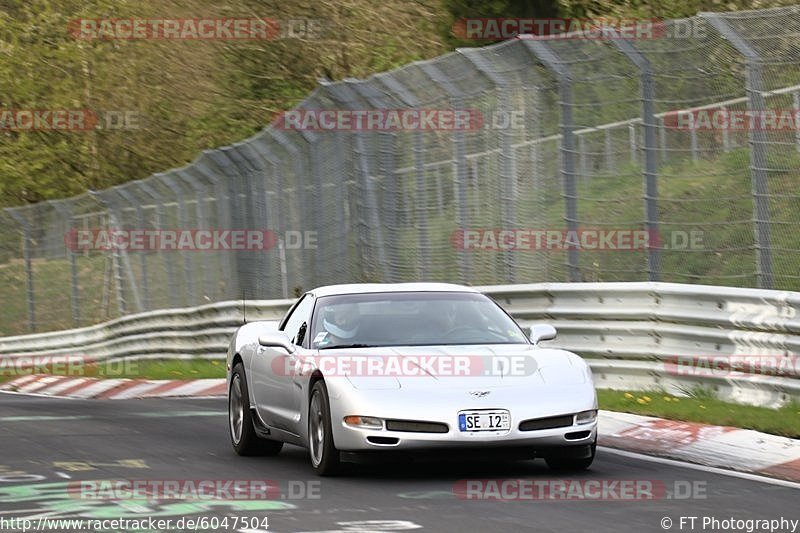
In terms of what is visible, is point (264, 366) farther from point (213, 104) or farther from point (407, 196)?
point (213, 104)

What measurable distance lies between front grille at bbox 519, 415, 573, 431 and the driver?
1.69m

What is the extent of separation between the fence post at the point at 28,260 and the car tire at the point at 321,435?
79.3 ft

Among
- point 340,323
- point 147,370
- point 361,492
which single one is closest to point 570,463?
point 361,492

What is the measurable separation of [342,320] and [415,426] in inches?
65.4

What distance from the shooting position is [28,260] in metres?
34.8

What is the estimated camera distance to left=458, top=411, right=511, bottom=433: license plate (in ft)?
33.2

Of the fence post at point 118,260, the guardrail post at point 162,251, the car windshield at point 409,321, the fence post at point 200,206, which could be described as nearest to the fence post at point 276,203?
the fence post at point 200,206

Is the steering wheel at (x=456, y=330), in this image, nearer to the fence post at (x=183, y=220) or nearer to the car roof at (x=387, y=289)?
the car roof at (x=387, y=289)

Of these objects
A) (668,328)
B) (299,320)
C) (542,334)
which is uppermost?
(299,320)

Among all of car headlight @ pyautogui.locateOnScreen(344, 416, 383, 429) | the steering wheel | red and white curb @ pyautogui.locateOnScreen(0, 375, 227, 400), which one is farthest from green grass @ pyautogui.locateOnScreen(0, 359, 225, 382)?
car headlight @ pyautogui.locateOnScreen(344, 416, 383, 429)

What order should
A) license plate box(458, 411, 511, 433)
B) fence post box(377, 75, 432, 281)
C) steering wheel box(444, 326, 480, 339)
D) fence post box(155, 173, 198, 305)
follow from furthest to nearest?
fence post box(155, 173, 198, 305) → fence post box(377, 75, 432, 281) → steering wheel box(444, 326, 480, 339) → license plate box(458, 411, 511, 433)

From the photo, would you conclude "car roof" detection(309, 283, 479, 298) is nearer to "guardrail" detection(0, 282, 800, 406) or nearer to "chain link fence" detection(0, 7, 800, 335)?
"guardrail" detection(0, 282, 800, 406)

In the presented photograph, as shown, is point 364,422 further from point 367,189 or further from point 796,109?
point 367,189

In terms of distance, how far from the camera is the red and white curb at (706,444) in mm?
10594
